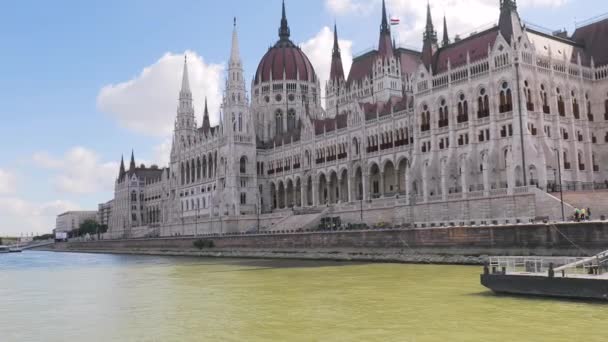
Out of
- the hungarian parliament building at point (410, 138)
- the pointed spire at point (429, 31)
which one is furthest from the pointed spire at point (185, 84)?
the pointed spire at point (429, 31)

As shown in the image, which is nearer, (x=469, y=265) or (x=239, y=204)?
(x=469, y=265)

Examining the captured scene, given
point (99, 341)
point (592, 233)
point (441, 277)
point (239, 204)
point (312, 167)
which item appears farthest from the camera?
point (239, 204)

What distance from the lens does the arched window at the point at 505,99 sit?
6812cm

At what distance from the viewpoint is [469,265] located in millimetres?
49156

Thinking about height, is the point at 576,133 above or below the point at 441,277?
above

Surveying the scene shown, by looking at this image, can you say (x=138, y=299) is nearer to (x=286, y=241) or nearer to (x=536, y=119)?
(x=286, y=241)

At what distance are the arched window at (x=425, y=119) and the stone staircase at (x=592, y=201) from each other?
23589 millimetres

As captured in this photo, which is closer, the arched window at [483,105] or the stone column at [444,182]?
the arched window at [483,105]

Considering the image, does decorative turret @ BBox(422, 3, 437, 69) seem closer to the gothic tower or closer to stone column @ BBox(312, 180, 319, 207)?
stone column @ BBox(312, 180, 319, 207)

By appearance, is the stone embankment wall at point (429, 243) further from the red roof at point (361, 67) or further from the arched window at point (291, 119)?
the arched window at point (291, 119)

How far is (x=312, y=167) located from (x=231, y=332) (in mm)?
80652

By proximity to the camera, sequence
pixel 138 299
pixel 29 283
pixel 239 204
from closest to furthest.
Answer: pixel 138 299, pixel 29 283, pixel 239 204

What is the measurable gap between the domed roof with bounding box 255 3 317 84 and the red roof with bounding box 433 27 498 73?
54.7 m

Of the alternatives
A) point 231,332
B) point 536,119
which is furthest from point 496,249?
point 231,332
